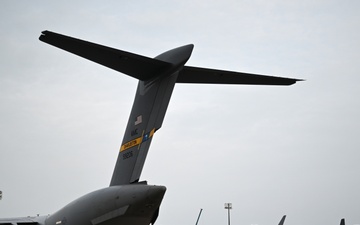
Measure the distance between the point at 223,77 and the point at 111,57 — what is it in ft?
7.87

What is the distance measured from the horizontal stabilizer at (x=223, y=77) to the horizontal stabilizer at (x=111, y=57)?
0.76 meters

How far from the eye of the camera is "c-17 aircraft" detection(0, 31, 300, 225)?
26.7 feet

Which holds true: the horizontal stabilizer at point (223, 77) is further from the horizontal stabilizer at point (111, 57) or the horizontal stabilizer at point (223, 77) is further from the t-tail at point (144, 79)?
the horizontal stabilizer at point (111, 57)

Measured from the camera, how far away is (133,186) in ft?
27.1

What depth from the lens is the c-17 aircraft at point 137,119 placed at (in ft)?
26.7

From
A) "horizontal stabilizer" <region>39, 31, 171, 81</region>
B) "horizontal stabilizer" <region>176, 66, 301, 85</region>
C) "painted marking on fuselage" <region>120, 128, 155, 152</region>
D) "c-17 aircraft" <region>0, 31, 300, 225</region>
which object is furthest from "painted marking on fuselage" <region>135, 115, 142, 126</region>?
"horizontal stabilizer" <region>176, 66, 301, 85</region>

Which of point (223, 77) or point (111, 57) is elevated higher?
point (111, 57)

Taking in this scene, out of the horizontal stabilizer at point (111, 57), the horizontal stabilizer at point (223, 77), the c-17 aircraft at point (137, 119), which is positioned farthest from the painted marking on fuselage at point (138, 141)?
the horizontal stabilizer at point (223, 77)

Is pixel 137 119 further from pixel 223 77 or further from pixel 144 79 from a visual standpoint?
pixel 223 77

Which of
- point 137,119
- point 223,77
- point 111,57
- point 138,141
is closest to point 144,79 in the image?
point 137,119

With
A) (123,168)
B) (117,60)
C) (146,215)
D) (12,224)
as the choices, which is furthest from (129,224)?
(12,224)

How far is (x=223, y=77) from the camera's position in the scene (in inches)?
388

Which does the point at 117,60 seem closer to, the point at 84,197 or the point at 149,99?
the point at 149,99

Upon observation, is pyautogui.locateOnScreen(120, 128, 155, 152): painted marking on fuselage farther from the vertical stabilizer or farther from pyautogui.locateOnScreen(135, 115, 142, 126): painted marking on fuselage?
pyautogui.locateOnScreen(135, 115, 142, 126): painted marking on fuselage
